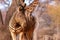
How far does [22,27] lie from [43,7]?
188 cm

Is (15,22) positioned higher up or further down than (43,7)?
higher up

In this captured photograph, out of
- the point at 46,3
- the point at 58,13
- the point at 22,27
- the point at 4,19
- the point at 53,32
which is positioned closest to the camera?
the point at 22,27

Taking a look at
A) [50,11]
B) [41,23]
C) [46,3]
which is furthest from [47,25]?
[46,3]

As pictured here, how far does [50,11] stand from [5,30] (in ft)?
5.55

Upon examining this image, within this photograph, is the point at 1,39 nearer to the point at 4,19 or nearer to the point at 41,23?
the point at 4,19

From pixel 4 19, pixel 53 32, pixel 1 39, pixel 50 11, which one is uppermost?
pixel 4 19

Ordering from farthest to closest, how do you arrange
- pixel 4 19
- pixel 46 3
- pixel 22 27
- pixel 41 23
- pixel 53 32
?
pixel 46 3, pixel 41 23, pixel 53 32, pixel 4 19, pixel 22 27

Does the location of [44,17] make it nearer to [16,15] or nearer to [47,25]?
[47,25]

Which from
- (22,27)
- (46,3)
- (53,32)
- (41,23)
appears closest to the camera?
(22,27)

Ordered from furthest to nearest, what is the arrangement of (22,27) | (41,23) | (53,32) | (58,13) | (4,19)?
(58,13) < (41,23) < (53,32) < (4,19) < (22,27)

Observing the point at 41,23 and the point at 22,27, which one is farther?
the point at 41,23

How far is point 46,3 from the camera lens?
2801mm

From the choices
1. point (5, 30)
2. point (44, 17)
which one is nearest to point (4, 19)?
point (5, 30)

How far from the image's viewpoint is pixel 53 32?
2.14m
